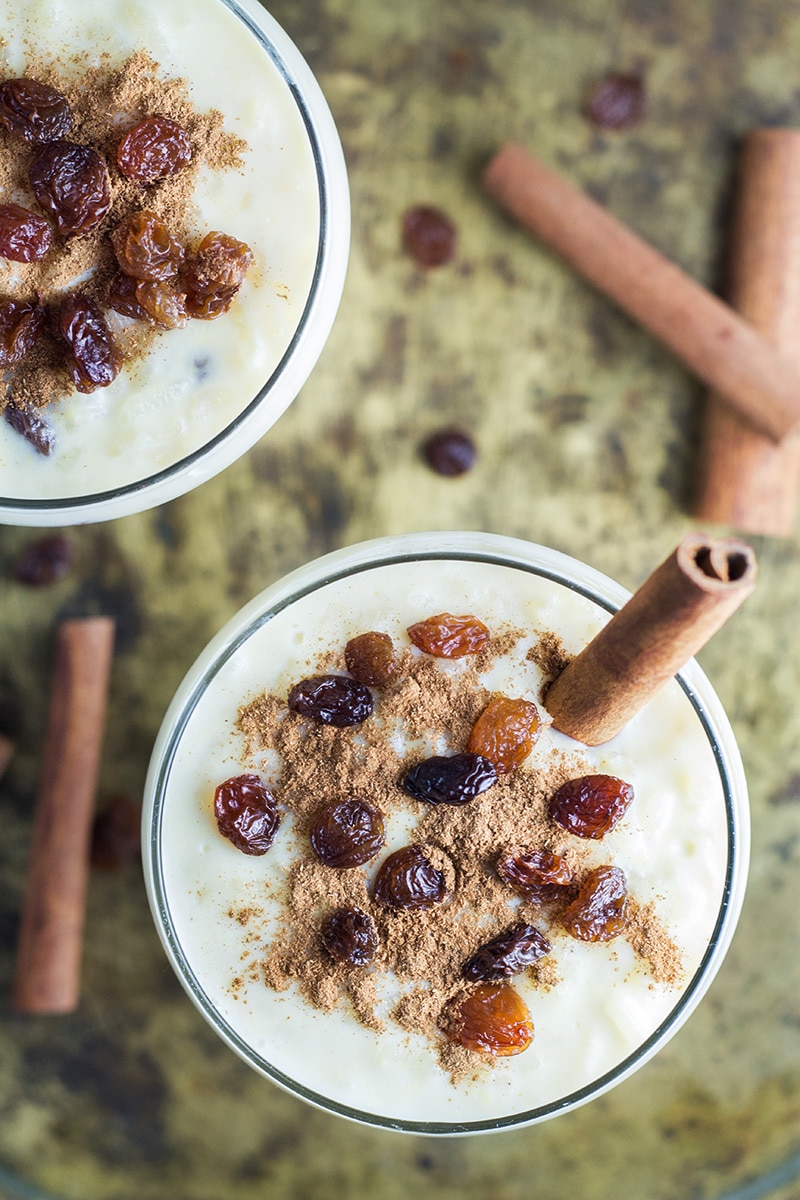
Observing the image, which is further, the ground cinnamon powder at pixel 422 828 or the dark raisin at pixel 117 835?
the dark raisin at pixel 117 835

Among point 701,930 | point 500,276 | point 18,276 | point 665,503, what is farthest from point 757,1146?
point 18,276

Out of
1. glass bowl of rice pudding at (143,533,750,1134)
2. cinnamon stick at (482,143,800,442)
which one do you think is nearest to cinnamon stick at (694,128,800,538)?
cinnamon stick at (482,143,800,442)

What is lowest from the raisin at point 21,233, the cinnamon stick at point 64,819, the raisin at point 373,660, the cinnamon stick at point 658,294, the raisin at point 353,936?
the cinnamon stick at point 64,819

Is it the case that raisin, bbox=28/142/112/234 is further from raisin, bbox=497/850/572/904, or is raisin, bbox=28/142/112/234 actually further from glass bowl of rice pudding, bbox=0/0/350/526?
raisin, bbox=497/850/572/904

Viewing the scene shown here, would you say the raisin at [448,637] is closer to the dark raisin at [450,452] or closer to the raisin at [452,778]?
the raisin at [452,778]

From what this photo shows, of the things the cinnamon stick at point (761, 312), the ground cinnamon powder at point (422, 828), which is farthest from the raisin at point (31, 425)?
the cinnamon stick at point (761, 312)

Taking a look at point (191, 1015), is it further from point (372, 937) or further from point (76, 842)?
point (372, 937)

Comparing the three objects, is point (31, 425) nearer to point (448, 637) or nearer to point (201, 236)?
point (201, 236)
